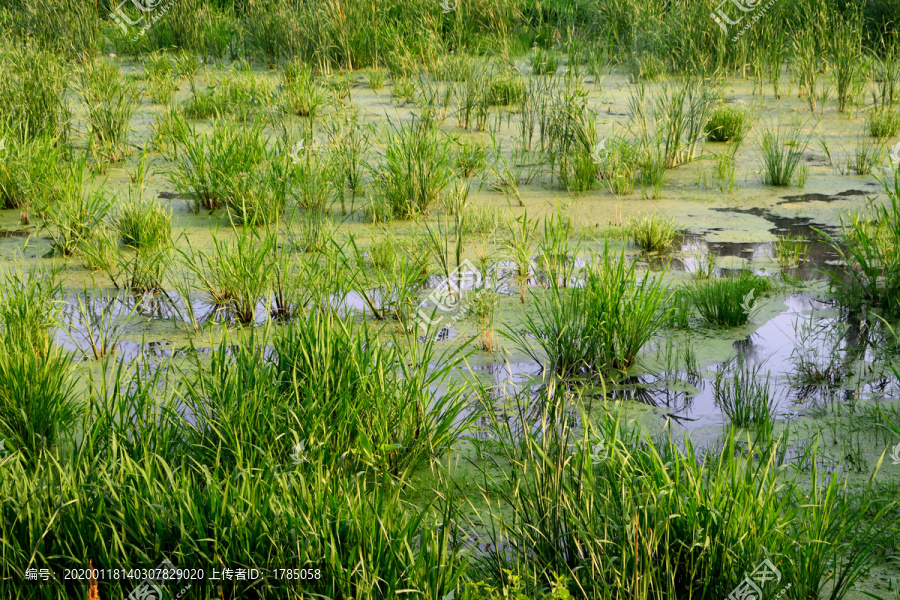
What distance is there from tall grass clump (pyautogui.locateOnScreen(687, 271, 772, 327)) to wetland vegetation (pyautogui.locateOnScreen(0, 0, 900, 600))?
15 mm

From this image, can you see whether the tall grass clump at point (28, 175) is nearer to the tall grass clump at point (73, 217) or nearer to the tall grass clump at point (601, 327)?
the tall grass clump at point (73, 217)

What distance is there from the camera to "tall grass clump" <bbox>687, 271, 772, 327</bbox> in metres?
4.04

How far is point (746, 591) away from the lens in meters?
2.14

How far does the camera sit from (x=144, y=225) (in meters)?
4.90

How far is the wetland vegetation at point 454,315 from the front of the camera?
2164 mm

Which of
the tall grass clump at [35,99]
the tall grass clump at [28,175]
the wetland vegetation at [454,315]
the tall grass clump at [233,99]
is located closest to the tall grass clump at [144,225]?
the wetland vegetation at [454,315]

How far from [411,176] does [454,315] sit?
146 centimetres

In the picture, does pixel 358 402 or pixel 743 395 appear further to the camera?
pixel 743 395

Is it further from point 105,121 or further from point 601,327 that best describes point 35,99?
point 601,327

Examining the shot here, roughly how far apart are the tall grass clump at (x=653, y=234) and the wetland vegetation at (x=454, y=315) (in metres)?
0.02

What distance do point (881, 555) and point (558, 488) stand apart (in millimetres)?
966

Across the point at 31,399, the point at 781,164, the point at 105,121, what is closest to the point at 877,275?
the point at 781,164

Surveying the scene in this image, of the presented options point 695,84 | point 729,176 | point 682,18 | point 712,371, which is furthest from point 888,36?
point 712,371

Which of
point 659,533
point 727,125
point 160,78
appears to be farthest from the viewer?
point 160,78
